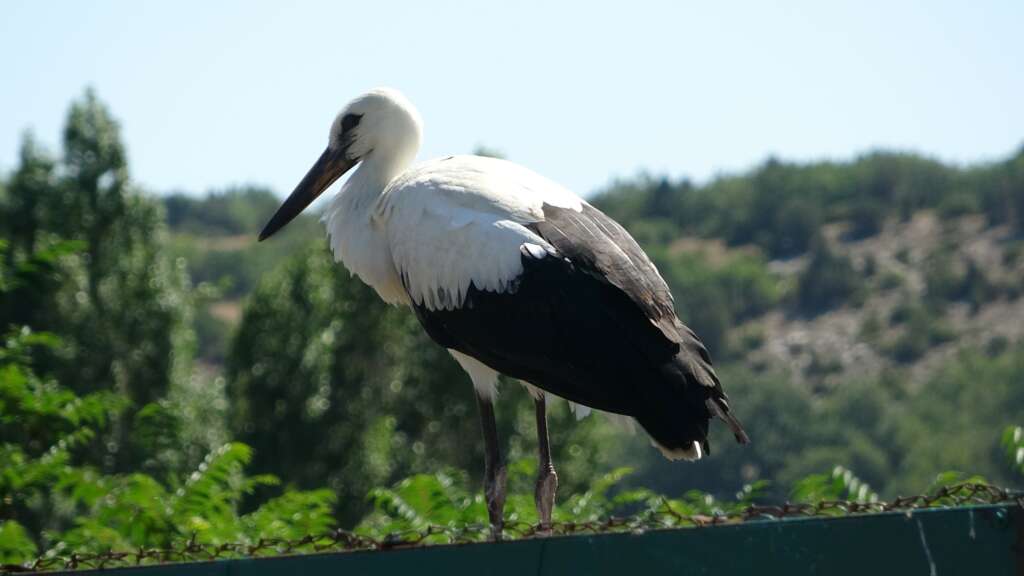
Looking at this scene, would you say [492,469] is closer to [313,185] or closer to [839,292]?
[313,185]

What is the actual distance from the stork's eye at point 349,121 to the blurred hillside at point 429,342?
1.87 metres

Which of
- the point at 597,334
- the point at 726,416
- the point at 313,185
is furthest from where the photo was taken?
the point at 313,185

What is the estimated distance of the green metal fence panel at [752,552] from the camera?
496cm

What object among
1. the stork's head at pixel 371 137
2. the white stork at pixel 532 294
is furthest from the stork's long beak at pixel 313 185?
the white stork at pixel 532 294

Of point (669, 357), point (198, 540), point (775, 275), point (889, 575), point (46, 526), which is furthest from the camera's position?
point (775, 275)

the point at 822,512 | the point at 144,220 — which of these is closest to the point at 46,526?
the point at 144,220

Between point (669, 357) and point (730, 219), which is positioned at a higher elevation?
point (730, 219)

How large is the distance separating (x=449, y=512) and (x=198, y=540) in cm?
137

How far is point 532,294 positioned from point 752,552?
8.30 ft

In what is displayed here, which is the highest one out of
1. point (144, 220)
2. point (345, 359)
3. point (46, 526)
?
point (144, 220)

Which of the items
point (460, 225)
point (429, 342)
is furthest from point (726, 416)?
point (429, 342)

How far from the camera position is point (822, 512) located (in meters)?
5.82

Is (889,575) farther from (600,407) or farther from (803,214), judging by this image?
(803,214)

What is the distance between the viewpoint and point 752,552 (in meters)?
5.04
